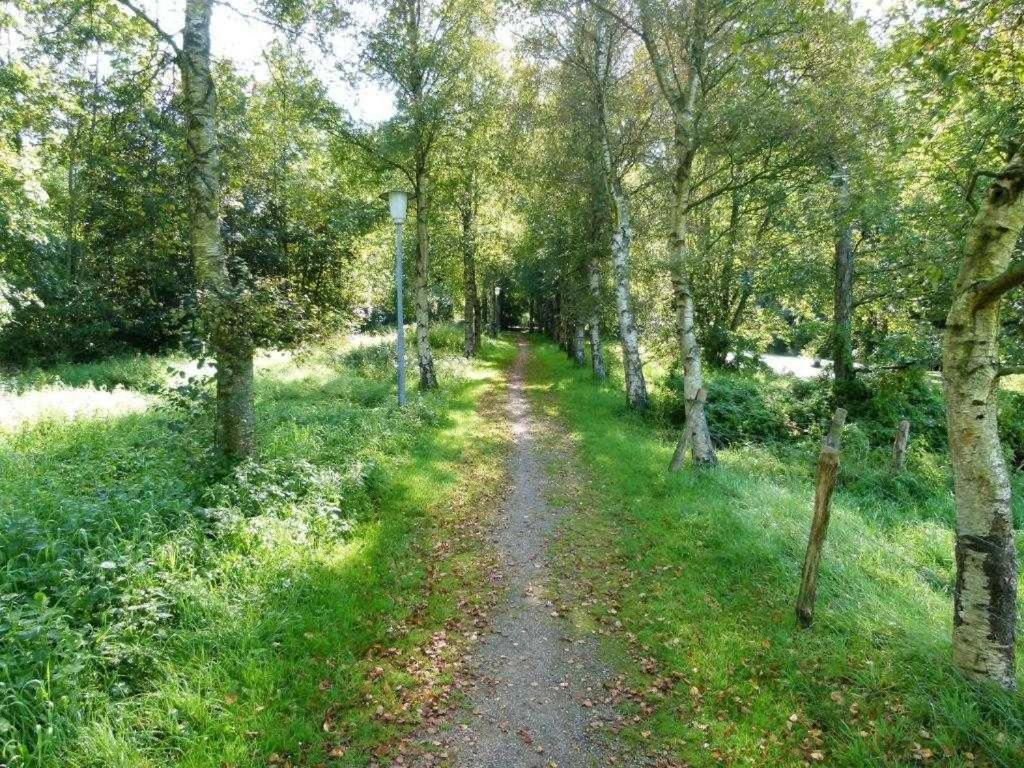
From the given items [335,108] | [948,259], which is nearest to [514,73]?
[335,108]

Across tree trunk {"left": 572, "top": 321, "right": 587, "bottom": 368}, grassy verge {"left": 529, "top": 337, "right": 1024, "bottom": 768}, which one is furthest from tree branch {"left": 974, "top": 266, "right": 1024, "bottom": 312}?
tree trunk {"left": 572, "top": 321, "right": 587, "bottom": 368}

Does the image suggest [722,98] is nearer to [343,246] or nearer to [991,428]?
[991,428]

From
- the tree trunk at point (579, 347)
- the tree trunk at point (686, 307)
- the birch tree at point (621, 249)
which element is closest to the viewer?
the tree trunk at point (686, 307)

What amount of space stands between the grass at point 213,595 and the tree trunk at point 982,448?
4.35 metres

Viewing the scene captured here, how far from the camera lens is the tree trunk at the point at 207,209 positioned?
22.3ft

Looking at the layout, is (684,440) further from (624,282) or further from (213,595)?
(213,595)

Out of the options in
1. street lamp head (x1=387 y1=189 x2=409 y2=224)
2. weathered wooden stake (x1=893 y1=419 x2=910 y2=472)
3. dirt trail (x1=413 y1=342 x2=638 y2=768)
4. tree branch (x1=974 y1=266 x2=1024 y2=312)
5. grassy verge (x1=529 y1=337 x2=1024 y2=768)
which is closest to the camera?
tree branch (x1=974 y1=266 x2=1024 y2=312)

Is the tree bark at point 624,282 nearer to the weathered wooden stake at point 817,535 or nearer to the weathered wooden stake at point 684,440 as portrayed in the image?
the weathered wooden stake at point 684,440

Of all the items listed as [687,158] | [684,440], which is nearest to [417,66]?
[687,158]

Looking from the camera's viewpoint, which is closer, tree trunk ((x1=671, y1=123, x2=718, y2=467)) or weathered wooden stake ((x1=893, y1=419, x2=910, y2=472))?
tree trunk ((x1=671, y1=123, x2=718, y2=467))

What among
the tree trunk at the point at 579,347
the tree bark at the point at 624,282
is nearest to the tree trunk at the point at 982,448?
the tree bark at the point at 624,282

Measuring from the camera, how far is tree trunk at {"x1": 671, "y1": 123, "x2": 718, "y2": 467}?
9.71 meters

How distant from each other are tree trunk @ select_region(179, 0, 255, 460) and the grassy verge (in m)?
5.20

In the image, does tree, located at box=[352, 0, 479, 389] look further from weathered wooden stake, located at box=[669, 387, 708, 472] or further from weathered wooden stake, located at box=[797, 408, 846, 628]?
weathered wooden stake, located at box=[797, 408, 846, 628]
